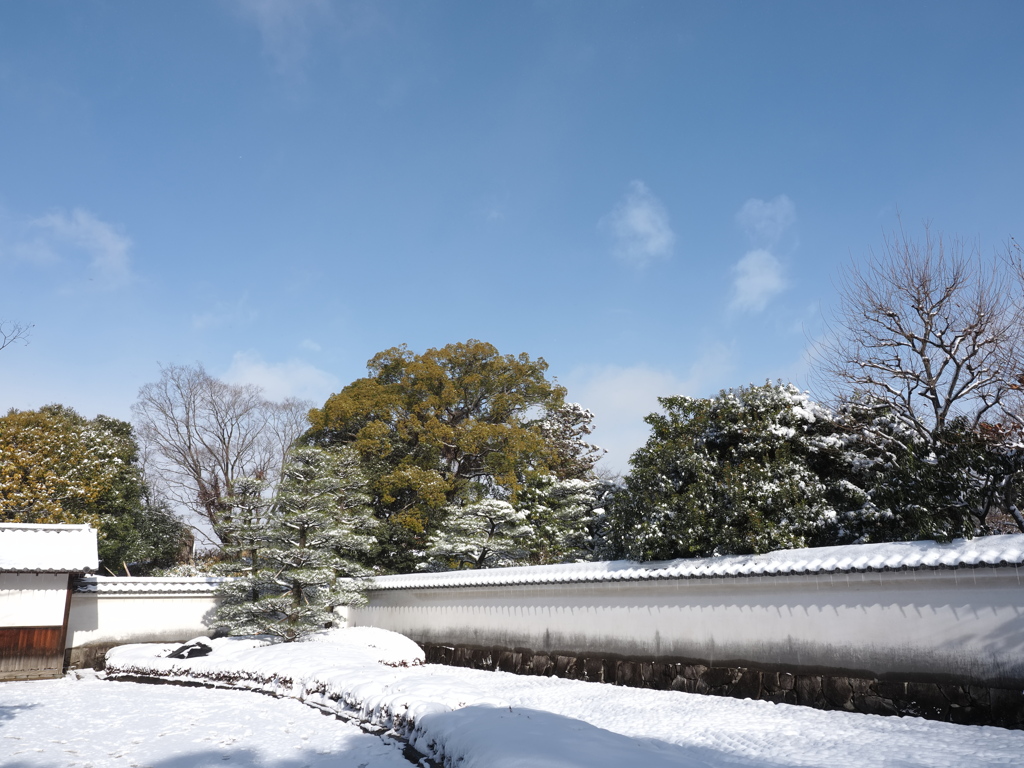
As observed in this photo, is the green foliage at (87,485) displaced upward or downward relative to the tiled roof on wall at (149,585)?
upward

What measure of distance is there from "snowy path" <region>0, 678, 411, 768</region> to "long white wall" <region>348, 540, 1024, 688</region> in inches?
189

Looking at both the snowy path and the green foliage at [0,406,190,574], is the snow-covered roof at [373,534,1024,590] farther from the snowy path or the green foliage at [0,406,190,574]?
the green foliage at [0,406,190,574]

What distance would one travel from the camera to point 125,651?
48.9ft

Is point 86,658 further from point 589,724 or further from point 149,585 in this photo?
point 589,724

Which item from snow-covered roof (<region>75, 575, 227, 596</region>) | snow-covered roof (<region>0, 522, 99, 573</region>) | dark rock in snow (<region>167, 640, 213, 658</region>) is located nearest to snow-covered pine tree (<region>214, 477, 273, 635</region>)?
snow-covered roof (<region>75, 575, 227, 596</region>)

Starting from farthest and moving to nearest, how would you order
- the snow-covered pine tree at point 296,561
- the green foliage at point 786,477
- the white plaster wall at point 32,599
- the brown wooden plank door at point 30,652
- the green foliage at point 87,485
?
1. the green foliage at point 87,485
2. the snow-covered pine tree at point 296,561
3. the white plaster wall at point 32,599
4. the brown wooden plank door at point 30,652
5. the green foliage at point 786,477

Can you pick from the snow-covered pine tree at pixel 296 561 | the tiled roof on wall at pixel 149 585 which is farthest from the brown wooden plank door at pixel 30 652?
the snow-covered pine tree at pixel 296 561

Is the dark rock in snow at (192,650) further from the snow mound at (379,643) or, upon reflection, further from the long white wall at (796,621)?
the long white wall at (796,621)

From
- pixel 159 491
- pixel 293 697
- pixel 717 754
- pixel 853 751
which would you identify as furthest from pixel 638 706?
pixel 159 491

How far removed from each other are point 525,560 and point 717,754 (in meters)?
12.5

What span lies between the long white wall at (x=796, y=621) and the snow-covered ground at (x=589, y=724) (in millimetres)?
665

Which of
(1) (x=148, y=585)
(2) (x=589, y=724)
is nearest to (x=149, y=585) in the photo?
(1) (x=148, y=585)

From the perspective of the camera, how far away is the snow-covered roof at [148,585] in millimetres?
15875

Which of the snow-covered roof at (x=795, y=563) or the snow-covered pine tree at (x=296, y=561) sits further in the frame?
the snow-covered pine tree at (x=296, y=561)
